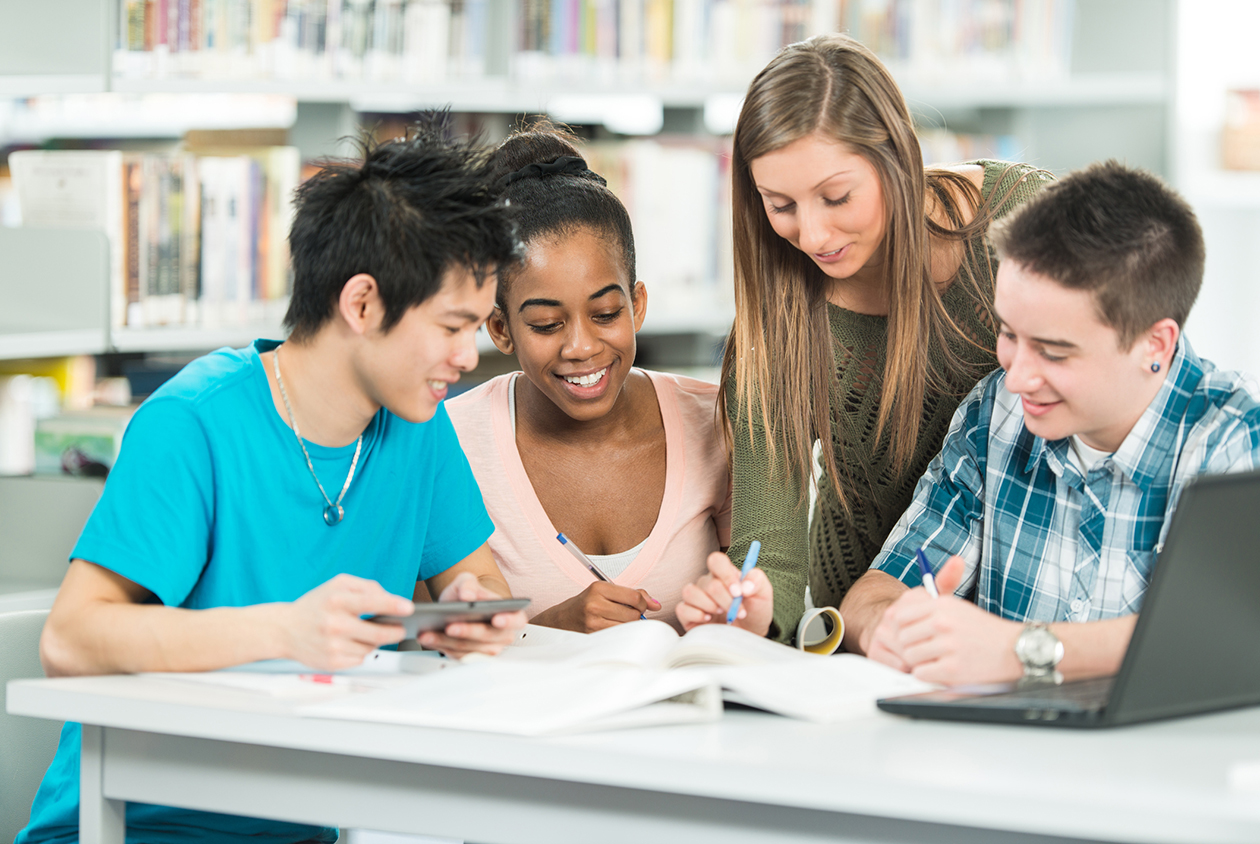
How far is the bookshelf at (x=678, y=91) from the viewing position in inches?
99.0

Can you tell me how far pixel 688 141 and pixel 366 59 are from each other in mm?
800

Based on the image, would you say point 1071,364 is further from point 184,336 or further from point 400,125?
point 400,125

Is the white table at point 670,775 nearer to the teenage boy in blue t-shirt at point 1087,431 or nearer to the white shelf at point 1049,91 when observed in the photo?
the teenage boy in blue t-shirt at point 1087,431

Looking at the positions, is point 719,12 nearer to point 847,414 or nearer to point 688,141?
point 688,141

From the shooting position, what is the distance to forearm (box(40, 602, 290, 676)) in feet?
3.43

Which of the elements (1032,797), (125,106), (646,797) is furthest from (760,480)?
(125,106)

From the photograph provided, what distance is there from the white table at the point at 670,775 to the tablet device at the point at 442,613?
11 cm

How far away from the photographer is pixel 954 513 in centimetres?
140

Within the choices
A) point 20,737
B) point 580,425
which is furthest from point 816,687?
point 20,737

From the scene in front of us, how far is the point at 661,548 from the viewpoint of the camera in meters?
1.62

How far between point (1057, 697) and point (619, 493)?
2.75ft

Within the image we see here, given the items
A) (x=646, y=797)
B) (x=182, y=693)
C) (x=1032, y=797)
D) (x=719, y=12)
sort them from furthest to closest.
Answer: (x=719, y=12) → (x=182, y=693) → (x=646, y=797) → (x=1032, y=797)

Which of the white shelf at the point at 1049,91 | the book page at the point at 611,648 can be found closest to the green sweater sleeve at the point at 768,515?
the book page at the point at 611,648

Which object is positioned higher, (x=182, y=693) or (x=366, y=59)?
(x=366, y=59)
